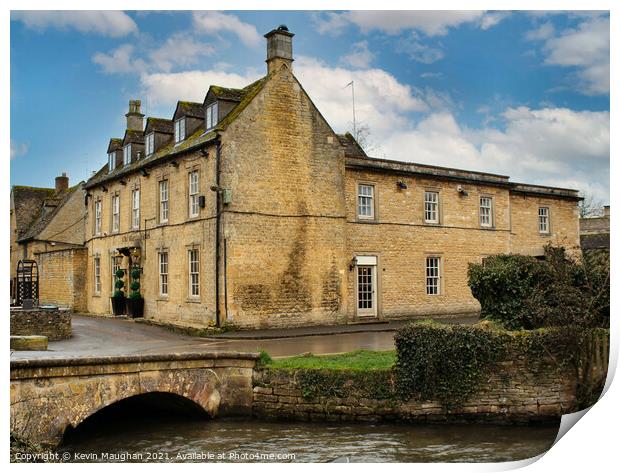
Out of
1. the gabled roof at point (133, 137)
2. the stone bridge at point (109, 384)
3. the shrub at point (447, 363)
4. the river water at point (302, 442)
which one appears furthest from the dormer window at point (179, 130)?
the shrub at point (447, 363)

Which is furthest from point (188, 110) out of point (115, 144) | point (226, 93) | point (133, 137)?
point (115, 144)

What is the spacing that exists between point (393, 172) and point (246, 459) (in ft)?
57.4

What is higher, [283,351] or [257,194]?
[257,194]

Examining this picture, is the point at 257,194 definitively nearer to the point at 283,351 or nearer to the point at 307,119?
the point at 307,119

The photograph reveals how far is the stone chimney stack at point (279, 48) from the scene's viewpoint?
23.6m

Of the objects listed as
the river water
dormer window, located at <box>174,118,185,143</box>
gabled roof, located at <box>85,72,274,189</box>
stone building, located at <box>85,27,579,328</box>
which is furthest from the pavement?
dormer window, located at <box>174,118,185,143</box>

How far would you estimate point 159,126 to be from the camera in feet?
93.2

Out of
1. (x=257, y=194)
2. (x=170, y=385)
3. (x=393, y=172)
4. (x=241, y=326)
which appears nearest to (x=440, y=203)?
(x=393, y=172)

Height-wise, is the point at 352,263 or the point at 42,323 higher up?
the point at 352,263

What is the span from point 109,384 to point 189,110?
596 inches

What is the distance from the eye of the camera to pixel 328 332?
853 inches

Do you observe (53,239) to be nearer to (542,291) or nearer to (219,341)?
(219,341)

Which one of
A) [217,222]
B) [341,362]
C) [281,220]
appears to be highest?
[281,220]

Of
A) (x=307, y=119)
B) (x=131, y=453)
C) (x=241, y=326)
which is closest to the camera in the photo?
(x=131, y=453)
